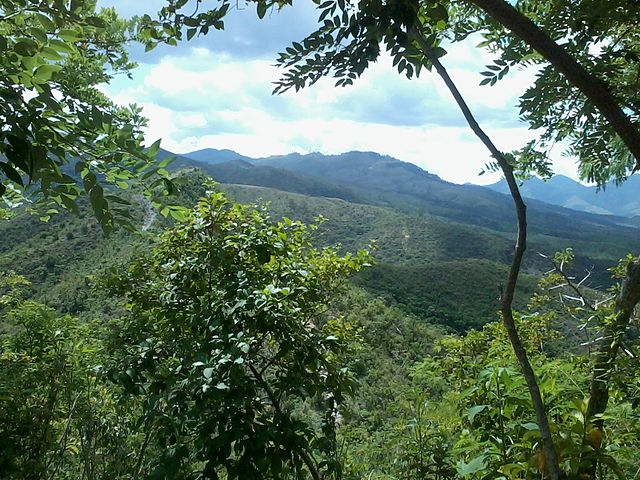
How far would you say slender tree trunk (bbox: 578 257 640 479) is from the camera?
65.9 inches

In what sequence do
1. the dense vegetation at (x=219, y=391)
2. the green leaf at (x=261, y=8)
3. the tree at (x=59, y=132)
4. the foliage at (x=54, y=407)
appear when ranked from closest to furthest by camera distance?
the tree at (x=59, y=132) < the green leaf at (x=261, y=8) < the dense vegetation at (x=219, y=391) < the foliage at (x=54, y=407)

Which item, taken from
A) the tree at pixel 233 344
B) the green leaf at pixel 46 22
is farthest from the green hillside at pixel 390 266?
the green leaf at pixel 46 22

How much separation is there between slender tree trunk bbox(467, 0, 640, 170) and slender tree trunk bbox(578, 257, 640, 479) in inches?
21.1

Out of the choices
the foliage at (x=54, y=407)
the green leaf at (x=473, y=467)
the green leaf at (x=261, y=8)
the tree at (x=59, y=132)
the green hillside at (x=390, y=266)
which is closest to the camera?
the tree at (x=59, y=132)

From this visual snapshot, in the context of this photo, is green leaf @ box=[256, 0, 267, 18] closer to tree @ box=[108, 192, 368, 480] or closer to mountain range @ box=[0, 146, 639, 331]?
mountain range @ box=[0, 146, 639, 331]

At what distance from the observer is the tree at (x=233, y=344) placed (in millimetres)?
1974

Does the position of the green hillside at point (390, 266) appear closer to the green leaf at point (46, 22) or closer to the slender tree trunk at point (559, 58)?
the green leaf at point (46, 22)

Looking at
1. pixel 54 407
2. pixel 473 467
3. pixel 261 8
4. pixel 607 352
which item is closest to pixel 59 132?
pixel 261 8

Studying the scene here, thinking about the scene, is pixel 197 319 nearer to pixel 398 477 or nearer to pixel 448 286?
pixel 398 477

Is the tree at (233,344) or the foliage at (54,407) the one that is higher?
the tree at (233,344)

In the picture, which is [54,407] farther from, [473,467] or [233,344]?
[473,467]

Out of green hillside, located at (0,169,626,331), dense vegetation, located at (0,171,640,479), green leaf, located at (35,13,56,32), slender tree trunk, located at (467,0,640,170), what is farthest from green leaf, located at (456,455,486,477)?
green hillside, located at (0,169,626,331)

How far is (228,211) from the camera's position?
3.02m

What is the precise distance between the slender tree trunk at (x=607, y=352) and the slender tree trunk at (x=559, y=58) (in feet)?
1.76
